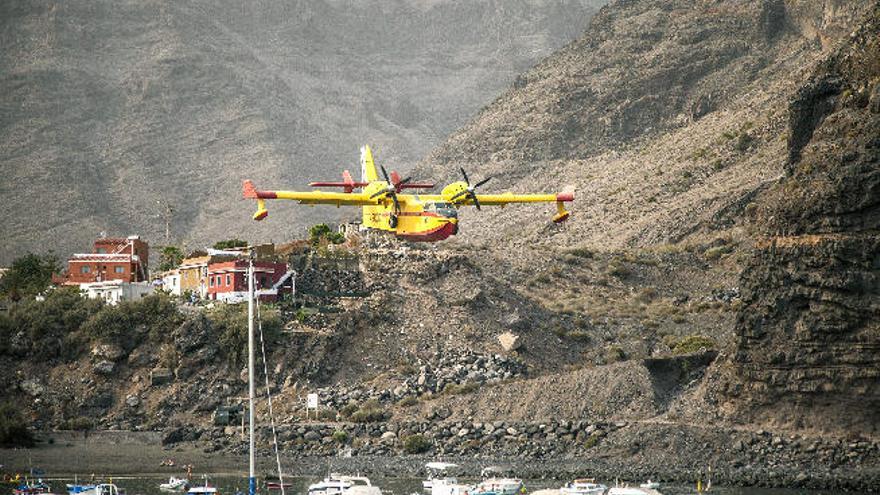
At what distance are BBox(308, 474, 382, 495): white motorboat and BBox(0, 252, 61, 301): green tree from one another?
62.3m

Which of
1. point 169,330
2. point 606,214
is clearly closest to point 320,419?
point 169,330

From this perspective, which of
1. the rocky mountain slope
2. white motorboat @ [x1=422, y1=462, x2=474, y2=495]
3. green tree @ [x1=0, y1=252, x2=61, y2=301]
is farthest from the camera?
green tree @ [x1=0, y1=252, x2=61, y2=301]

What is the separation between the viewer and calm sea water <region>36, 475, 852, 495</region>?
95938 millimetres

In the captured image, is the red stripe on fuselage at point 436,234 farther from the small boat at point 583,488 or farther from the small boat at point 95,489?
the small boat at point 95,489

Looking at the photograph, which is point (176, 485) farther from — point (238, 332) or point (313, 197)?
point (238, 332)

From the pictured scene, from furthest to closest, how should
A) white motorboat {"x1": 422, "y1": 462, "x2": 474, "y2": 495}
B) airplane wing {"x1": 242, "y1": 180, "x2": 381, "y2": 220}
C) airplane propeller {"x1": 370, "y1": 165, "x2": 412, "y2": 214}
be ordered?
airplane propeller {"x1": 370, "y1": 165, "x2": 412, "y2": 214}, airplane wing {"x1": 242, "y1": 180, "x2": 381, "y2": 220}, white motorboat {"x1": 422, "y1": 462, "x2": 474, "y2": 495}

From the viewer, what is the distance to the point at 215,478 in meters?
105

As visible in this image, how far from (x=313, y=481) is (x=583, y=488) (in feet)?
57.6

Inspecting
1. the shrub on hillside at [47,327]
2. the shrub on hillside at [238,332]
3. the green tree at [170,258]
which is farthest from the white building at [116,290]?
the shrub on hillside at [238,332]

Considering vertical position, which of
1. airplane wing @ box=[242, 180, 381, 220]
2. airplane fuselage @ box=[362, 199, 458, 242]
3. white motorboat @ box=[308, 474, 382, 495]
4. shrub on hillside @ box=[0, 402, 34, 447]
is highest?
airplane wing @ box=[242, 180, 381, 220]

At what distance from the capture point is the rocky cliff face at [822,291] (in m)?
103

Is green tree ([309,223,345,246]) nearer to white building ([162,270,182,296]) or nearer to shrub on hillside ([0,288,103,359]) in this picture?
white building ([162,270,182,296])

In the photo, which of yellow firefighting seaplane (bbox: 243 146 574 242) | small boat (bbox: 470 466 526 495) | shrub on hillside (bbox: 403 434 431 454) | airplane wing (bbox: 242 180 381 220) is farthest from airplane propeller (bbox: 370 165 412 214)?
small boat (bbox: 470 466 526 495)

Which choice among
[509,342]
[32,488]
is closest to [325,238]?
[509,342]
